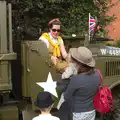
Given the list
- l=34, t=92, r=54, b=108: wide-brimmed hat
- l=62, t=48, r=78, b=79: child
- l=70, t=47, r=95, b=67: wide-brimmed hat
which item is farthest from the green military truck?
l=34, t=92, r=54, b=108: wide-brimmed hat

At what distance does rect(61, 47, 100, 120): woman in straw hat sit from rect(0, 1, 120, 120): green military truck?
1.10m

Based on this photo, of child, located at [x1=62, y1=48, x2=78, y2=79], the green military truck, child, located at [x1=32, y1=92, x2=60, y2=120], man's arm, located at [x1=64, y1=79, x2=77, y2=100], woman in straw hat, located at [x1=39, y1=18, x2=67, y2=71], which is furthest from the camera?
woman in straw hat, located at [x1=39, y1=18, x2=67, y2=71]

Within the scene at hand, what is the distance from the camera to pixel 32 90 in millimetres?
4836

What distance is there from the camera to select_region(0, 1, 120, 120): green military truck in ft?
14.6

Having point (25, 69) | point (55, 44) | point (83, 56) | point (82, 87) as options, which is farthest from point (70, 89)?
point (55, 44)

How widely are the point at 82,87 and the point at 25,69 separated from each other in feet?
4.74

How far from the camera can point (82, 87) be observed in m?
3.57

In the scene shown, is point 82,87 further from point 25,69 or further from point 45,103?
point 25,69

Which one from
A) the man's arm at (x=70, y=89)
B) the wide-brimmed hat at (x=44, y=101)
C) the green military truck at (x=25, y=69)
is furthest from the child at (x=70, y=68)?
the green military truck at (x=25, y=69)

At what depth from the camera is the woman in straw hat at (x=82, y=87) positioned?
3.58 meters

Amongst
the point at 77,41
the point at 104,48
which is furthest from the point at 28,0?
the point at 104,48

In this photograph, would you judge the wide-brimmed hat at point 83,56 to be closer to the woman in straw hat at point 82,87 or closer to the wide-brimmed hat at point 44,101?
the woman in straw hat at point 82,87

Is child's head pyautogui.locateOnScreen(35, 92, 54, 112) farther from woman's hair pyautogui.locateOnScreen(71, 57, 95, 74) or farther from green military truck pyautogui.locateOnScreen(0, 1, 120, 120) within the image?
green military truck pyautogui.locateOnScreen(0, 1, 120, 120)

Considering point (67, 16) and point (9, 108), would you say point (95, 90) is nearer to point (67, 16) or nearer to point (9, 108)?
point (9, 108)
